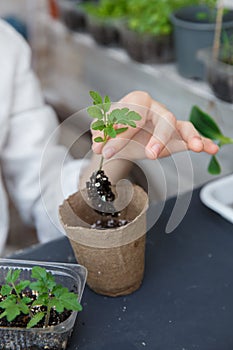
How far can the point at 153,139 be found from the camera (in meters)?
0.69

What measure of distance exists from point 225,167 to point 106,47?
2.01ft

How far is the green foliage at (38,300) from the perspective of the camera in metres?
0.58

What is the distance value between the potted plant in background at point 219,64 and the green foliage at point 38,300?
2.22 feet

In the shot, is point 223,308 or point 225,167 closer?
point 223,308

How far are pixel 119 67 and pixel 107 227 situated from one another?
92 centimetres

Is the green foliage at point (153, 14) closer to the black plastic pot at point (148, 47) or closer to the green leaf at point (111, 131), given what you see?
the black plastic pot at point (148, 47)

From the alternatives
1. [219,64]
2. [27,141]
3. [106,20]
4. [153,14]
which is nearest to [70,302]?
[27,141]

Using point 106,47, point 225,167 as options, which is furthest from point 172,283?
point 106,47

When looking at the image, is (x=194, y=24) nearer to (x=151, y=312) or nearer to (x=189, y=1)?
(x=189, y=1)

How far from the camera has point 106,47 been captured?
159cm

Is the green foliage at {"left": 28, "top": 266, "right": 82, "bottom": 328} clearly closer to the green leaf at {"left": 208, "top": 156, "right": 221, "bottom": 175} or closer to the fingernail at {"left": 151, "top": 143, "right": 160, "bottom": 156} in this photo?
the fingernail at {"left": 151, "top": 143, "right": 160, "bottom": 156}

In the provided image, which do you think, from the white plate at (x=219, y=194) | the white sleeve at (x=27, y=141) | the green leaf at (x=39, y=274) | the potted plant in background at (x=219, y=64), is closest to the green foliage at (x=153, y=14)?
the potted plant in background at (x=219, y=64)

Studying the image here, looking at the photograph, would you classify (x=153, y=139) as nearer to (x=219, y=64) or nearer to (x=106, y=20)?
(x=219, y=64)

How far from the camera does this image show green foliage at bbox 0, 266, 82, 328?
1.89ft
